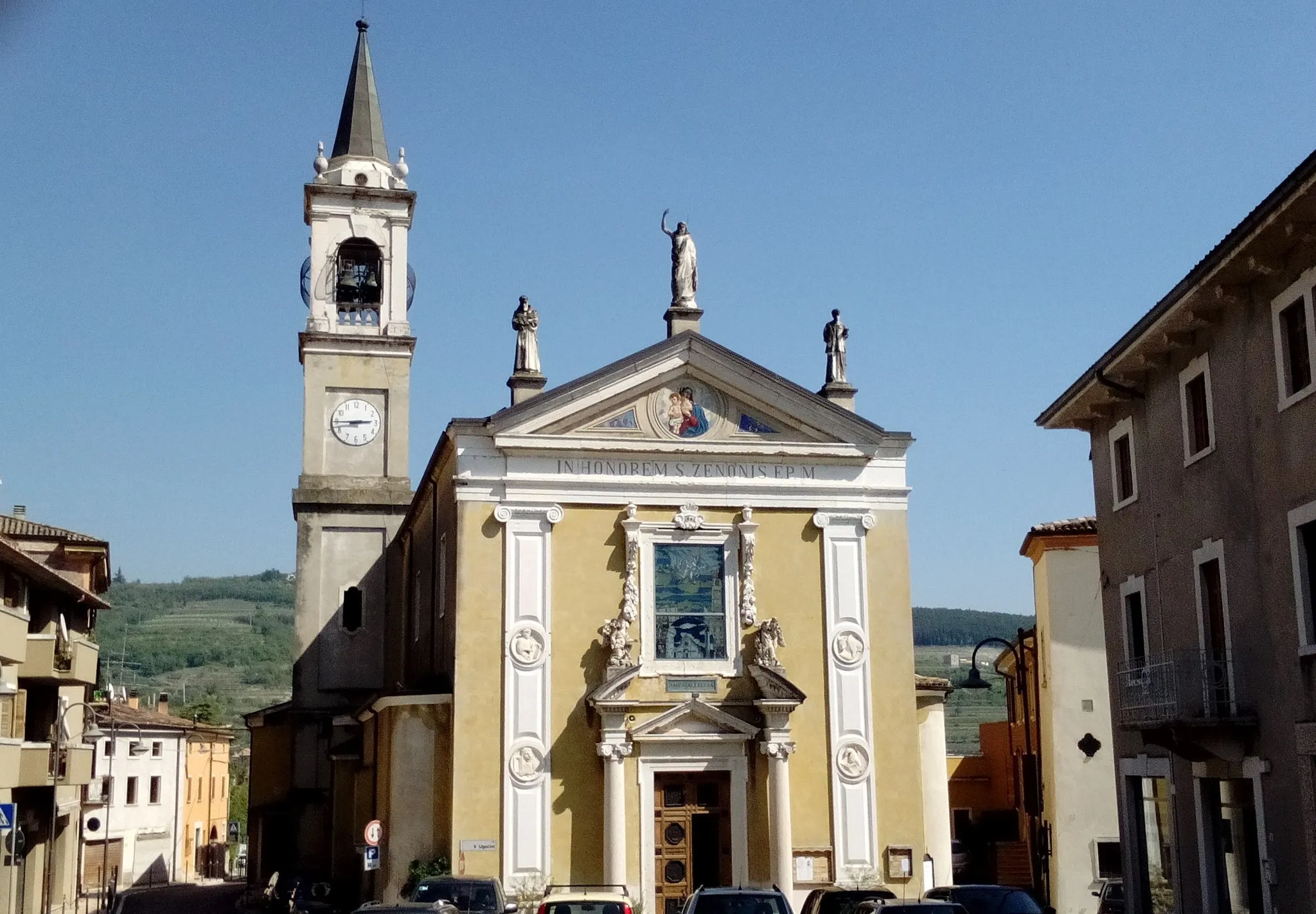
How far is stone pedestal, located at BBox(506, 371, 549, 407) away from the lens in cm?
3006

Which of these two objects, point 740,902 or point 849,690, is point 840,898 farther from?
point 849,690

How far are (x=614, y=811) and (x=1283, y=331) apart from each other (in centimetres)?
1538

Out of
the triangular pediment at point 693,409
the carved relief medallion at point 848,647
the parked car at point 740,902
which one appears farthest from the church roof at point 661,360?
the parked car at point 740,902

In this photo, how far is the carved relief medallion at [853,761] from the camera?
28.8m

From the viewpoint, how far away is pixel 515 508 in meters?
28.9

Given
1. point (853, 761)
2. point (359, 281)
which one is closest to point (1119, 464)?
point (853, 761)

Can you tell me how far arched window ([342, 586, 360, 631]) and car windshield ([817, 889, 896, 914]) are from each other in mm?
21110

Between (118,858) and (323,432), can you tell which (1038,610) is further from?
(118,858)

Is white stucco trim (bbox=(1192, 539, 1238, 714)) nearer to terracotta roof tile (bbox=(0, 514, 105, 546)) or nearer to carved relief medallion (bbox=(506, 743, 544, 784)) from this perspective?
carved relief medallion (bbox=(506, 743, 544, 784))

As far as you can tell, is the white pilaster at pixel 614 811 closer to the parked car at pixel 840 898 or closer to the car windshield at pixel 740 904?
the parked car at pixel 840 898

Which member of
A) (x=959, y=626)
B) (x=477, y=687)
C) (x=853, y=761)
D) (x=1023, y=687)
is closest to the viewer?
(x=477, y=687)

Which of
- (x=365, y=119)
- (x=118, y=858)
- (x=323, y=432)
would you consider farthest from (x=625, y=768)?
(x=118, y=858)

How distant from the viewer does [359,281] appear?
41.1 m

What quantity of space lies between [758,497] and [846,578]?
7.99 feet
